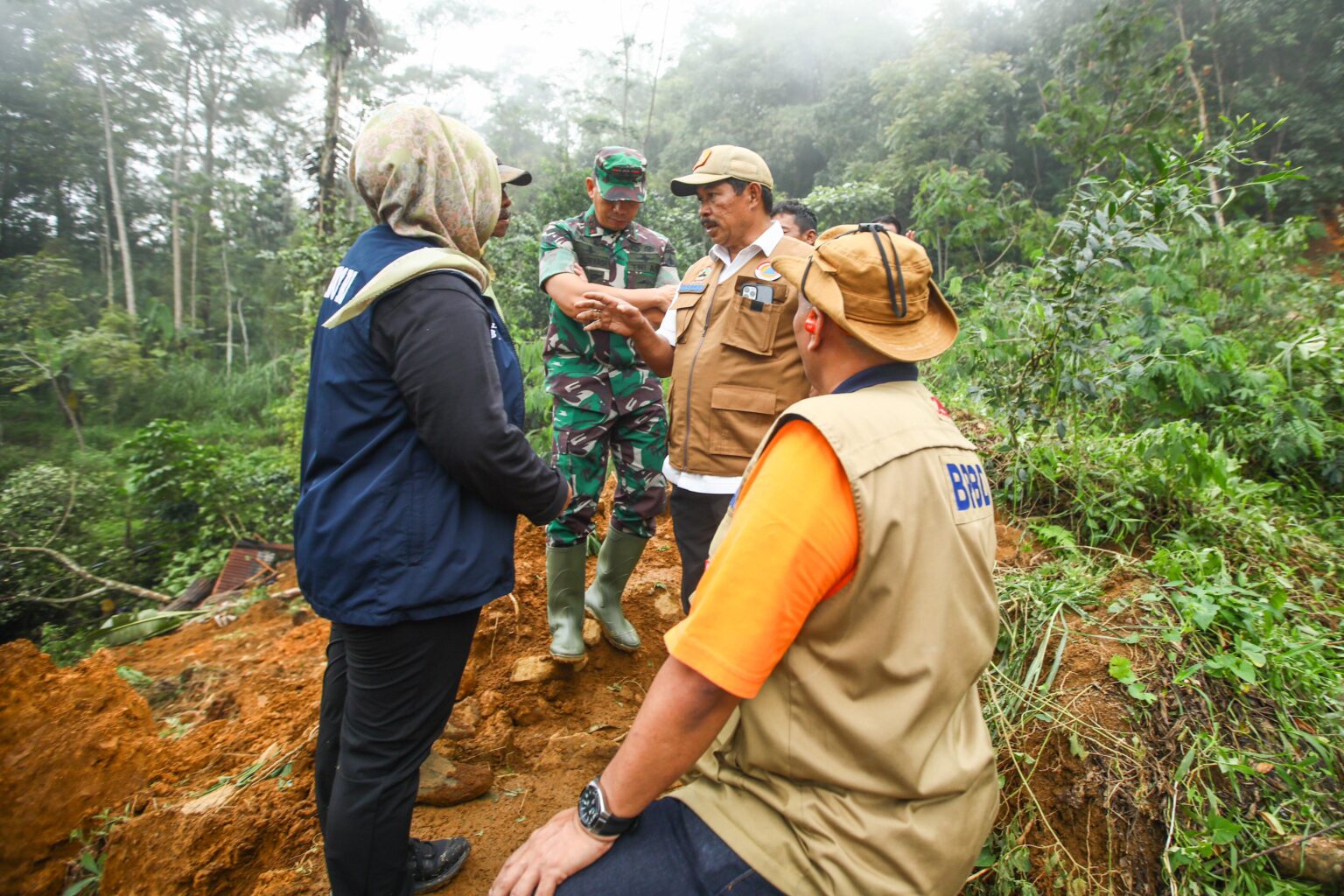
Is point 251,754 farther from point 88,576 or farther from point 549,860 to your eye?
point 88,576

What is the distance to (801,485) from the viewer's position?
A: 3.34 ft

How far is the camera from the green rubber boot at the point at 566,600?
2.77 m

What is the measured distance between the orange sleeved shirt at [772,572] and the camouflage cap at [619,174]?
2046 millimetres

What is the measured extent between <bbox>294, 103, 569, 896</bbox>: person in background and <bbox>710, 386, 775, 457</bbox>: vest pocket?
913 mm

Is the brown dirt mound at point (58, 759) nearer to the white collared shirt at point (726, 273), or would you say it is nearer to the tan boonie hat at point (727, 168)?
the white collared shirt at point (726, 273)

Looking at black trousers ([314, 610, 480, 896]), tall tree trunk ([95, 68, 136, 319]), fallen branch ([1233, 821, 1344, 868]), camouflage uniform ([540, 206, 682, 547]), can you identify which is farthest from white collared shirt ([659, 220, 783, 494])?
tall tree trunk ([95, 68, 136, 319])

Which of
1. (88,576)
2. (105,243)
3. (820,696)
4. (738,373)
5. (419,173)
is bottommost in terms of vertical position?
(88,576)

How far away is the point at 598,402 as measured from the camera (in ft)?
9.06

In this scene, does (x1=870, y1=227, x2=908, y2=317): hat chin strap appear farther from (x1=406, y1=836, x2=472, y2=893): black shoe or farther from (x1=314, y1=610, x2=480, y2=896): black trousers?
(x1=406, y1=836, x2=472, y2=893): black shoe

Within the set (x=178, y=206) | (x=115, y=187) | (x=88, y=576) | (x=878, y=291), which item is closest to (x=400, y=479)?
(x=878, y=291)

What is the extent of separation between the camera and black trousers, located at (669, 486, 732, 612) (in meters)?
2.42

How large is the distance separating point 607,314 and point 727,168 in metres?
0.68

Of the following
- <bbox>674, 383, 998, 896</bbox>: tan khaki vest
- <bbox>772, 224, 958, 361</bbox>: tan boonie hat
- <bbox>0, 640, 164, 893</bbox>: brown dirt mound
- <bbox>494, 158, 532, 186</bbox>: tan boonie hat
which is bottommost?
<bbox>0, 640, 164, 893</bbox>: brown dirt mound

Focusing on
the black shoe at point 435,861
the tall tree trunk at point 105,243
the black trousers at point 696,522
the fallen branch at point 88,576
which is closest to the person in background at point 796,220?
the black trousers at point 696,522
